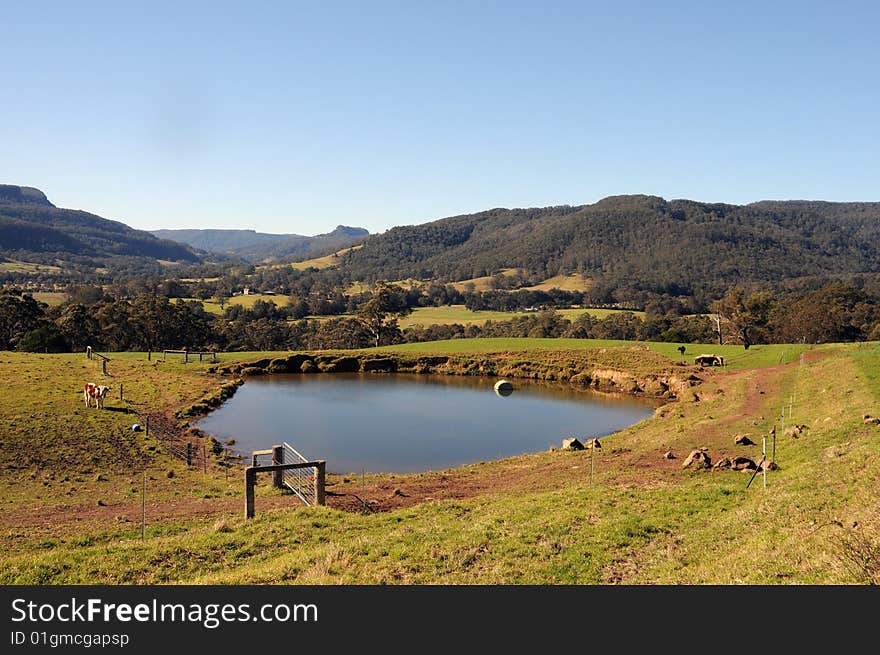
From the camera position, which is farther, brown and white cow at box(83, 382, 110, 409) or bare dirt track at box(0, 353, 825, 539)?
brown and white cow at box(83, 382, 110, 409)

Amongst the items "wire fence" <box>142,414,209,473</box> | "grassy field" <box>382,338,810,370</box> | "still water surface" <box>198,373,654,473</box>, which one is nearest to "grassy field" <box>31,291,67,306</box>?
"still water surface" <box>198,373,654,473</box>

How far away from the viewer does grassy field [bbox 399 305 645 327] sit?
121194 mm

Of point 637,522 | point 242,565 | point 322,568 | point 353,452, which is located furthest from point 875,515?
point 353,452

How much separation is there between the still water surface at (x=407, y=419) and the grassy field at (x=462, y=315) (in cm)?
6557

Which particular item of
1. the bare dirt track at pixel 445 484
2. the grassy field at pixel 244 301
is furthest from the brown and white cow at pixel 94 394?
the grassy field at pixel 244 301

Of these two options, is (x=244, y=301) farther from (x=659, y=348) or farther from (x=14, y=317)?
(x=659, y=348)

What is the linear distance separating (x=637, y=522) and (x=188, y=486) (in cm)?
1550

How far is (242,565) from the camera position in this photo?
33.6 ft

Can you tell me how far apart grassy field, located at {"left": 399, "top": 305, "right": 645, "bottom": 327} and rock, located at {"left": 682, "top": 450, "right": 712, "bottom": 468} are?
3834 inches

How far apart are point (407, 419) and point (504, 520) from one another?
84.9ft

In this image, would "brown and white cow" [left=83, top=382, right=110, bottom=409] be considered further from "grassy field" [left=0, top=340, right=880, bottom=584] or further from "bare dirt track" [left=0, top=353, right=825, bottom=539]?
"bare dirt track" [left=0, top=353, right=825, bottom=539]

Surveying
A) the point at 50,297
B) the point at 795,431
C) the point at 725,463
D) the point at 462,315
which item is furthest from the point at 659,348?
the point at 50,297
